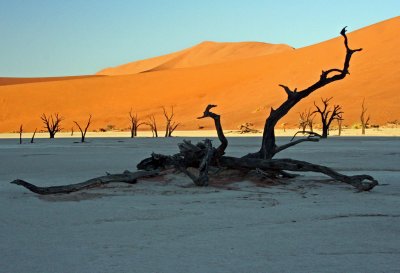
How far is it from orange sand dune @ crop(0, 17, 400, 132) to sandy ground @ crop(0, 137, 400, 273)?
37.1 metres

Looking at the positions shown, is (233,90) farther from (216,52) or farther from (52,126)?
(216,52)

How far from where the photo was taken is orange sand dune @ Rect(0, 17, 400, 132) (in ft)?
164

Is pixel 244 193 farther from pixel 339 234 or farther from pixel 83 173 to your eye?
pixel 83 173

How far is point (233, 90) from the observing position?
62969 millimetres

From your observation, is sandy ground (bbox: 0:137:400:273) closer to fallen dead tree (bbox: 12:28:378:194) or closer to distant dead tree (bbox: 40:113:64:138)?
fallen dead tree (bbox: 12:28:378:194)

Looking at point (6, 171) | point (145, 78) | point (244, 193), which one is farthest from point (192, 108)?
point (244, 193)

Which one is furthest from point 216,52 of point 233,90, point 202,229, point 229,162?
point 202,229

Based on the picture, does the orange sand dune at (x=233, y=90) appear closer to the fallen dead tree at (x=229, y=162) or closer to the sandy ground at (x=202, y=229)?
the fallen dead tree at (x=229, y=162)

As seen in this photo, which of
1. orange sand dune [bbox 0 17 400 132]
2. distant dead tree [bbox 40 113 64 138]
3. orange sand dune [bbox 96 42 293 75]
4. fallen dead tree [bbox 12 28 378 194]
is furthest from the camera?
orange sand dune [bbox 96 42 293 75]

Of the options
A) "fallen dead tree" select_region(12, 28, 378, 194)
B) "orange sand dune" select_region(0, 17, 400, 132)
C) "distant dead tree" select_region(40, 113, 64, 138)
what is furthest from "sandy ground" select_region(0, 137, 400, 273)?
"orange sand dune" select_region(0, 17, 400, 132)

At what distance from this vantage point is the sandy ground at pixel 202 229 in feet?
13.1

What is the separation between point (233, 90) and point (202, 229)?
58.2m

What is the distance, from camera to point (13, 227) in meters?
5.33

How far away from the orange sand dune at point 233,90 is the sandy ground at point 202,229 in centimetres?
3708
